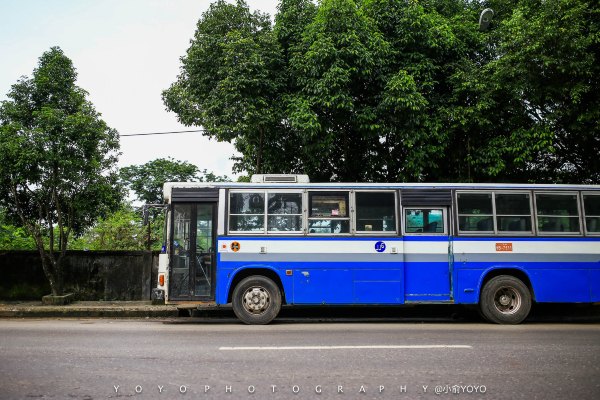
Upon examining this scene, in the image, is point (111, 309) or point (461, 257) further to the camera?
point (111, 309)

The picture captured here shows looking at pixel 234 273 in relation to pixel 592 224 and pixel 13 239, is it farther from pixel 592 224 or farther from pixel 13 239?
pixel 13 239

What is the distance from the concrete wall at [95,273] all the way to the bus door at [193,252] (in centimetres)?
443

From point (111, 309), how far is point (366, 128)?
8010 mm

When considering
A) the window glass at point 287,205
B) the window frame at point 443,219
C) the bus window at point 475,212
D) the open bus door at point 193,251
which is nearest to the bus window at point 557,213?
the bus window at point 475,212

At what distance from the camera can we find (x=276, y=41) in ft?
43.5

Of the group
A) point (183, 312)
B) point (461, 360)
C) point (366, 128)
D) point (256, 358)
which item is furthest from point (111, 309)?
point (461, 360)

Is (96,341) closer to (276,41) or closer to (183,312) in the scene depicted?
(183,312)

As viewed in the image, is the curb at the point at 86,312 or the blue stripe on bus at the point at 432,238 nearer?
the blue stripe on bus at the point at 432,238

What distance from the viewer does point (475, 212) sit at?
33.4 feet

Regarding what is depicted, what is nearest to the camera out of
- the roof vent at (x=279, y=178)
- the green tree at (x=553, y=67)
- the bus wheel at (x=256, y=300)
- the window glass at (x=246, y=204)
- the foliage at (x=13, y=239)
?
the bus wheel at (x=256, y=300)

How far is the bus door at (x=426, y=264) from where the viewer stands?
9914 millimetres

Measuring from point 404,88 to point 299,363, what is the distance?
8.06 meters

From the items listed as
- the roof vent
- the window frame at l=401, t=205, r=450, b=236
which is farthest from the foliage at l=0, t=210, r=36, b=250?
the window frame at l=401, t=205, r=450, b=236

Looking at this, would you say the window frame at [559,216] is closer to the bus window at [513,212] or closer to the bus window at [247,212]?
the bus window at [513,212]
